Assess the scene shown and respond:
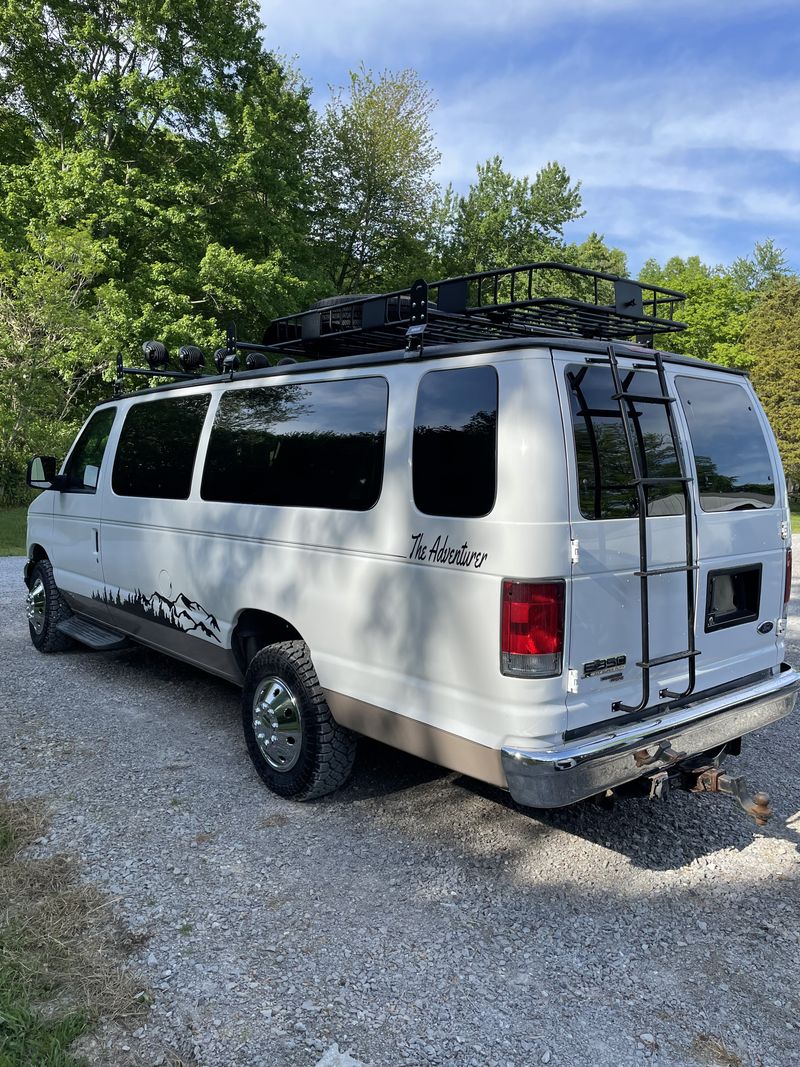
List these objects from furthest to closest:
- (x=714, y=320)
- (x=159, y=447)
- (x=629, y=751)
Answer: (x=714, y=320)
(x=159, y=447)
(x=629, y=751)

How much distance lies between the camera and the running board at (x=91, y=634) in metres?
5.81

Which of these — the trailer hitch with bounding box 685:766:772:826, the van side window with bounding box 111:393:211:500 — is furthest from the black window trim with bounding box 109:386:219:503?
the trailer hitch with bounding box 685:766:772:826

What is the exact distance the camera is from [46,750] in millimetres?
4613

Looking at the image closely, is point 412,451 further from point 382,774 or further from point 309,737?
point 382,774

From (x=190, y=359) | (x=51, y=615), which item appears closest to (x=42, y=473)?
(x=51, y=615)

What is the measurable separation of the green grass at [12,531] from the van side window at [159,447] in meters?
7.35

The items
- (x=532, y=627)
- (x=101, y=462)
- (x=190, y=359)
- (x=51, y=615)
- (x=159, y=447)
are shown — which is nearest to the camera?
(x=532, y=627)

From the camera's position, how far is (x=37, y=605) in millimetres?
6820

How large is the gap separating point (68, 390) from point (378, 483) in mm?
17699

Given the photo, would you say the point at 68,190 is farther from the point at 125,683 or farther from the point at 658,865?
the point at 658,865

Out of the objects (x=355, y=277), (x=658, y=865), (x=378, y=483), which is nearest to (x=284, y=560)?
(x=378, y=483)

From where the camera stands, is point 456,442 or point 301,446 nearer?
point 456,442

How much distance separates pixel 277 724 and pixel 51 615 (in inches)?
135

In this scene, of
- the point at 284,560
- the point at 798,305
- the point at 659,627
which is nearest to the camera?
the point at 659,627
